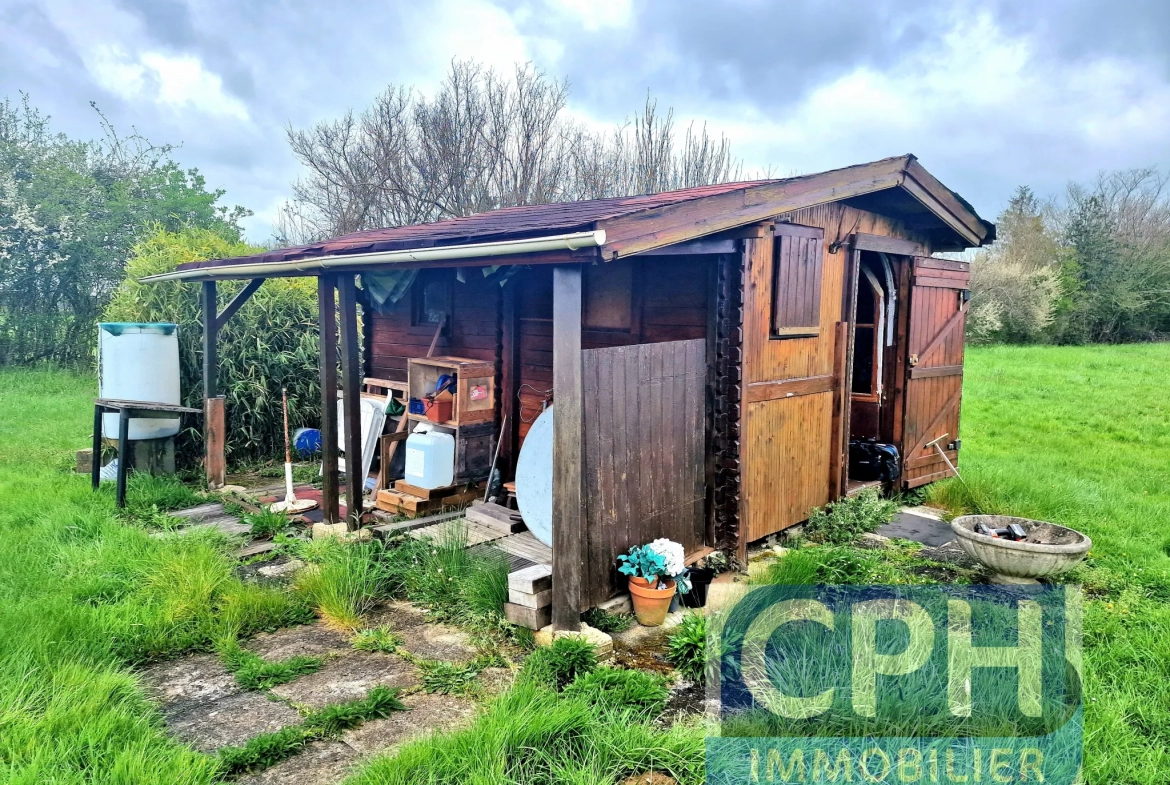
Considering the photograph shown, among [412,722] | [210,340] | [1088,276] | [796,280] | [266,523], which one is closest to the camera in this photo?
[412,722]

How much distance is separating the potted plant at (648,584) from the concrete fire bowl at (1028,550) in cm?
202

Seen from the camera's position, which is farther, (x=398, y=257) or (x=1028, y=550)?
(x=398, y=257)

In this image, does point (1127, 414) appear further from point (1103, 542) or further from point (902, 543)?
point (902, 543)

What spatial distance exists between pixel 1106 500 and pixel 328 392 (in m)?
6.78

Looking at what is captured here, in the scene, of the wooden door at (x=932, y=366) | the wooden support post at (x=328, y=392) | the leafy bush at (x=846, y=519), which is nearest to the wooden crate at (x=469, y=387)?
the wooden support post at (x=328, y=392)

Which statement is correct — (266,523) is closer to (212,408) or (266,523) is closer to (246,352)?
Result: (212,408)

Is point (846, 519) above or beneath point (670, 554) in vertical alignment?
beneath

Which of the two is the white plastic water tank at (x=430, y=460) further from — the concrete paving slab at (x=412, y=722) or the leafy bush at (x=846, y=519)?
the leafy bush at (x=846, y=519)

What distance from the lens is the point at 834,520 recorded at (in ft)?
17.8

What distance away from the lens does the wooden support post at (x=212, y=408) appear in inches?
261

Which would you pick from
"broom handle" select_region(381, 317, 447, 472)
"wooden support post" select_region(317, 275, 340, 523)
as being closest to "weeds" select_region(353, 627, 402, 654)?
"wooden support post" select_region(317, 275, 340, 523)

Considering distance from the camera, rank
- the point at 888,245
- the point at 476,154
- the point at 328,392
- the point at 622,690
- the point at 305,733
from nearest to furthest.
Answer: the point at 305,733, the point at 622,690, the point at 328,392, the point at 888,245, the point at 476,154

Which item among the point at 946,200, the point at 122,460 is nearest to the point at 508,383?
the point at 122,460

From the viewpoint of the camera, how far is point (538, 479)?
450 centimetres
